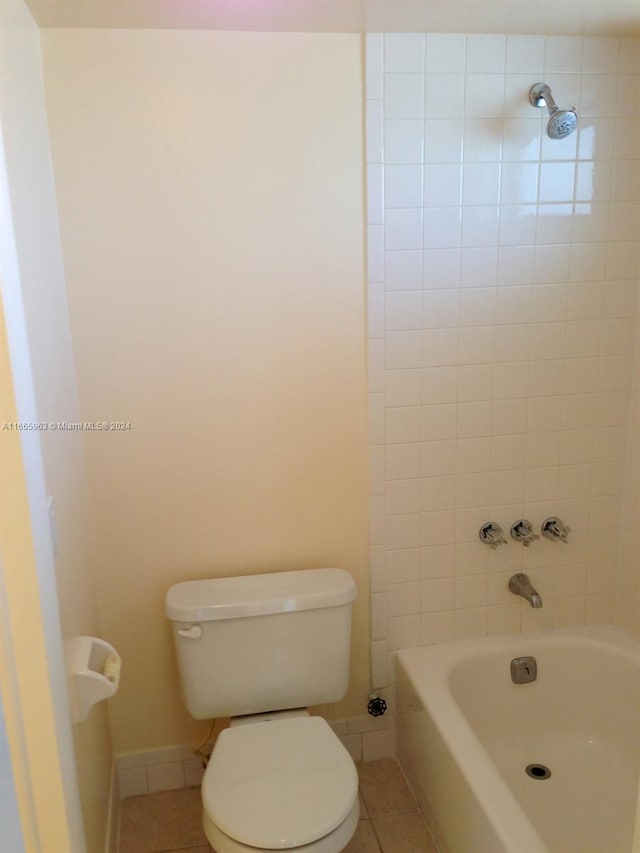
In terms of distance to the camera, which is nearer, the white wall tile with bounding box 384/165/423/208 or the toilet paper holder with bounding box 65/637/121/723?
the toilet paper holder with bounding box 65/637/121/723

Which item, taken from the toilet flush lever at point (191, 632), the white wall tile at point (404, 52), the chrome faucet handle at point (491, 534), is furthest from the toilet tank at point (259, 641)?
the white wall tile at point (404, 52)

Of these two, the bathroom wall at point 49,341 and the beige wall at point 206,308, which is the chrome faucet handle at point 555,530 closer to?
the beige wall at point 206,308

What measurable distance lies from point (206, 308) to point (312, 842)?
1358 millimetres

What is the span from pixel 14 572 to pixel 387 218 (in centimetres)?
135

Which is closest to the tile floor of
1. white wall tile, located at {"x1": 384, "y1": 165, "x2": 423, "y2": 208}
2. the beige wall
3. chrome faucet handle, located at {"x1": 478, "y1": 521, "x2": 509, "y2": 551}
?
the beige wall

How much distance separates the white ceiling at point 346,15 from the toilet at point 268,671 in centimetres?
151

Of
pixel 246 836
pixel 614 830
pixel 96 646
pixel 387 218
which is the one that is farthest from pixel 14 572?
pixel 614 830

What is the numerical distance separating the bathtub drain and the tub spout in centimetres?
50

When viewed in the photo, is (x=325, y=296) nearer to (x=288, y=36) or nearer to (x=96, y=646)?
(x=288, y=36)

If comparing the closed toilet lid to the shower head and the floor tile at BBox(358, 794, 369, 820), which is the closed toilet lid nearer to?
the floor tile at BBox(358, 794, 369, 820)

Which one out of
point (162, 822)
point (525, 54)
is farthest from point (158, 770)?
point (525, 54)

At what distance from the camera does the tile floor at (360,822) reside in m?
1.93

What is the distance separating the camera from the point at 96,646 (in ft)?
5.53

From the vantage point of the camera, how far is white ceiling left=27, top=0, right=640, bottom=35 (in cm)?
156
